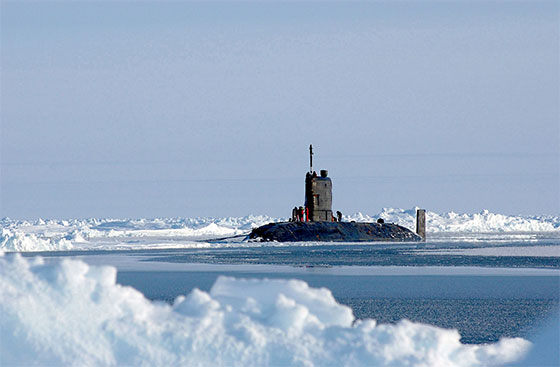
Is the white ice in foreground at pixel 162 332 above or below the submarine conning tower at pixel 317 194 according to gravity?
below

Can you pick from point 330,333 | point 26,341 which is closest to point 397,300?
point 330,333

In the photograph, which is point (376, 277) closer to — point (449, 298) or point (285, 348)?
point (449, 298)

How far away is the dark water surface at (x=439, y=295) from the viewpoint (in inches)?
395

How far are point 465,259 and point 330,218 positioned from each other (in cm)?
1471

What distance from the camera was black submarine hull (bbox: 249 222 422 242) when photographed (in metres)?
37.1

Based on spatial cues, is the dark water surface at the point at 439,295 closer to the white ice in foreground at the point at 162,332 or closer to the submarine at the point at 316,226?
the white ice in foreground at the point at 162,332

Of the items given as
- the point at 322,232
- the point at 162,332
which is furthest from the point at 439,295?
the point at 322,232

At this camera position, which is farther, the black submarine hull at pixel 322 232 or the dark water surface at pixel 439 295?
Answer: the black submarine hull at pixel 322 232

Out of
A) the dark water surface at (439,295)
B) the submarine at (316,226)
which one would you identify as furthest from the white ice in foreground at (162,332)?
the submarine at (316,226)

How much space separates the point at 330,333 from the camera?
5273mm

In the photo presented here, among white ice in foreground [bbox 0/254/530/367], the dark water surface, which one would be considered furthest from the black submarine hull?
white ice in foreground [bbox 0/254/530/367]

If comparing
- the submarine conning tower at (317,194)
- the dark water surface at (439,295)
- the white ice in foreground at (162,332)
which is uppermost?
the submarine conning tower at (317,194)

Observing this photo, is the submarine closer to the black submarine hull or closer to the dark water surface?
the black submarine hull

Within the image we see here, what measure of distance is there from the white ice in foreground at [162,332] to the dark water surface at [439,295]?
350 cm
